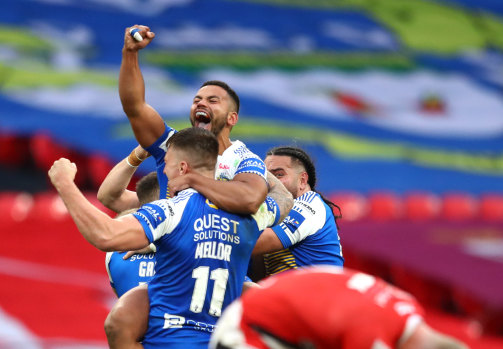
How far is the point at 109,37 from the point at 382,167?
7190mm

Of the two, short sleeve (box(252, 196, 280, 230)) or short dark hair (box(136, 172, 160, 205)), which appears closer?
short sleeve (box(252, 196, 280, 230))

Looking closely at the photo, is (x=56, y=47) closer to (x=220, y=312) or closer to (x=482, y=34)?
(x=482, y=34)

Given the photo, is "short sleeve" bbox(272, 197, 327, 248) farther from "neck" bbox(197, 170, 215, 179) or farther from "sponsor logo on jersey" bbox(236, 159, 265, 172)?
"neck" bbox(197, 170, 215, 179)

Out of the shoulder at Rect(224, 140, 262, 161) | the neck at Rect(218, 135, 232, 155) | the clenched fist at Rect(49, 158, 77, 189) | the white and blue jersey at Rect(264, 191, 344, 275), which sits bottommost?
the white and blue jersey at Rect(264, 191, 344, 275)

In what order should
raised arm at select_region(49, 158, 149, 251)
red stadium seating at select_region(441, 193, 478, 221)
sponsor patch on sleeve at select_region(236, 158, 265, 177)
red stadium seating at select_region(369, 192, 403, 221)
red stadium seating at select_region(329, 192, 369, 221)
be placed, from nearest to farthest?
raised arm at select_region(49, 158, 149, 251) < sponsor patch on sleeve at select_region(236, 158, 265, 177) < red stadium seating at select_region(329, 192, 369, 221) < red stadium seating at select_region(369, 192, 403, 221) < red stadium seating at select_region(441, 193, 478, 221)

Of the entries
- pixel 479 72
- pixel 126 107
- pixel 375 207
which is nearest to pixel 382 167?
pixel 375 207

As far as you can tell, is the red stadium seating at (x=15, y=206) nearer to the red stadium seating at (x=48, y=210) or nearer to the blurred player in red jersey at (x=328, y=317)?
the red stadium seating at (x=48, y=210)

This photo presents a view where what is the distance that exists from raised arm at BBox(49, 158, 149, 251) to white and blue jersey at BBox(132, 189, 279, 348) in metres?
0.31

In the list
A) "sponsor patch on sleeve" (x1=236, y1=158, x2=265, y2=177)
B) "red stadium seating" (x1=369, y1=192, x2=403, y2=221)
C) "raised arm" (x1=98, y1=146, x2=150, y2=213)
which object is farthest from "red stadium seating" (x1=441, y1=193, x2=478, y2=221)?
"sponsor patch on sleeve" (x1=236, y1=158, x2=265, y2=177)

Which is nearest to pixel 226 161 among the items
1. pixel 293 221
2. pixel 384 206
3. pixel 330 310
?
pixel 293 221

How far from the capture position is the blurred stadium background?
35.2 feet

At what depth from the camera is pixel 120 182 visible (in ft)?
17.8

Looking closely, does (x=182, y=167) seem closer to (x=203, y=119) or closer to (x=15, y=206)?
(x=203, y=119)

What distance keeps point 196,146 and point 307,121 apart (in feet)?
49.5
